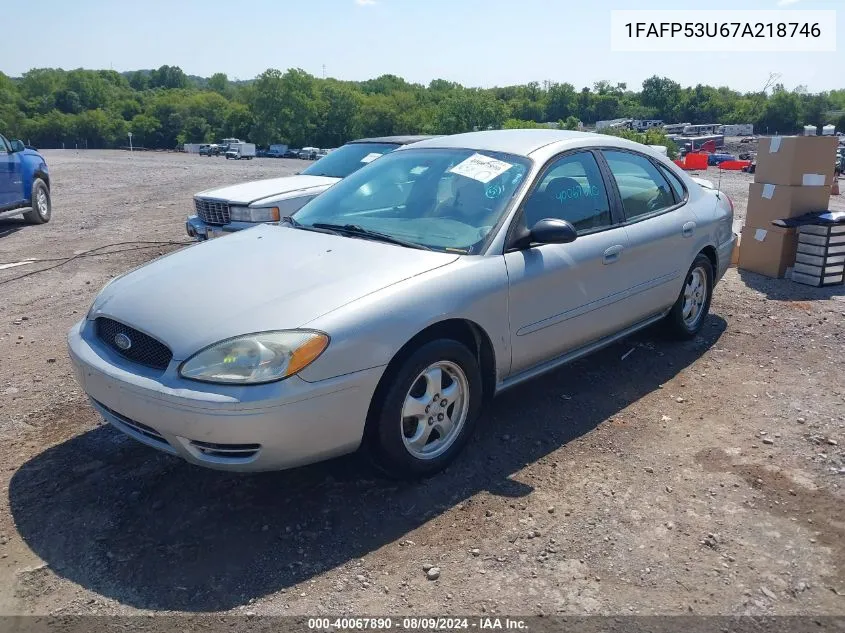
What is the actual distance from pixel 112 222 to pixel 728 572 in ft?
36.8

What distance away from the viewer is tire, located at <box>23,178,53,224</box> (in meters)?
11.6

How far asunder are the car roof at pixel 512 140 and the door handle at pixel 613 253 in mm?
748

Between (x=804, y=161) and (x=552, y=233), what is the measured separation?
496 cm

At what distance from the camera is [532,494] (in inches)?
135

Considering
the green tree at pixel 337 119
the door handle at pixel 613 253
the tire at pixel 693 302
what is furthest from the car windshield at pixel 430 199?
the green tree at pixel 337 119

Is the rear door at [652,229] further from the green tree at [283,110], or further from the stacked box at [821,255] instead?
the green tree at [283,110]

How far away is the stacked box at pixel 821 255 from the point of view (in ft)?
23.2

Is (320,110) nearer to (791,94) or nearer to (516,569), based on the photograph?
(791,94)

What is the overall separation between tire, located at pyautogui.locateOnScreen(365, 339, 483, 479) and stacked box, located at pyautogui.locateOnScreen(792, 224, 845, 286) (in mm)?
5139

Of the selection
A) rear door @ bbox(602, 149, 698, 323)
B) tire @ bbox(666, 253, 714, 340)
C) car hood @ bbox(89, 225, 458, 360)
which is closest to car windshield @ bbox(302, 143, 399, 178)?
rear door @ bbox(602, 149, 698, 323)

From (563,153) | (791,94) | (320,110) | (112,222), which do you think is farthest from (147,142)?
(563,153)

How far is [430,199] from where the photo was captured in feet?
13.4

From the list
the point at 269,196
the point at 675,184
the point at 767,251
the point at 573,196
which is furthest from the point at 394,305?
the point at 767,251

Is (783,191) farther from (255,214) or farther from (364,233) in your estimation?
(255,214)
